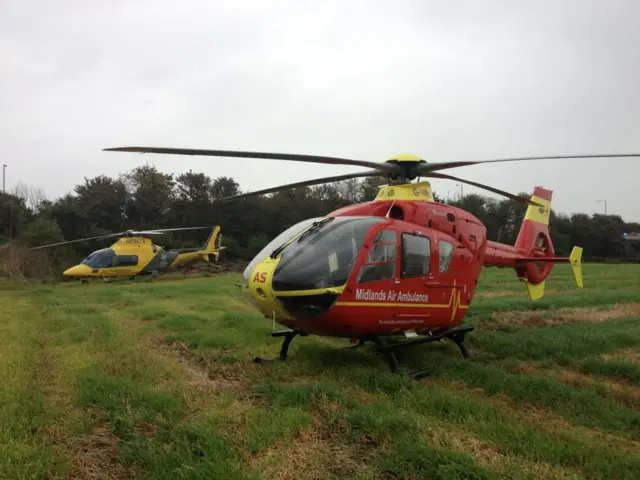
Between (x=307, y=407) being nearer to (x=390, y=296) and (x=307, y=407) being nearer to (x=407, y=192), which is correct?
(x=390, y=296)

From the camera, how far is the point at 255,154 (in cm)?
671

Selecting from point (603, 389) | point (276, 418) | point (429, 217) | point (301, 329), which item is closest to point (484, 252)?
point (429, 217)

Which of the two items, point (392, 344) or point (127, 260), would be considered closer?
point (392, 344)

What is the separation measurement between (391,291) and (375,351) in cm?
203

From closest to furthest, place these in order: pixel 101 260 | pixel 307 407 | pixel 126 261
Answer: pixel 307 407 → pixel 101 260 → pixel 126 261

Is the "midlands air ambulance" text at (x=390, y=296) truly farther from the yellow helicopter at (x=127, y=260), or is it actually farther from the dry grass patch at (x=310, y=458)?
the yellow helicopter at (x=127, y=260)

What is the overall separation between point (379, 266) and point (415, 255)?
825mm

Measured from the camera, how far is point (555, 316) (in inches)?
512

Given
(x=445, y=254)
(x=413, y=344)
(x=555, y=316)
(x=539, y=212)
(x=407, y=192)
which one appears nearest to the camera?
(x=413, y=344)

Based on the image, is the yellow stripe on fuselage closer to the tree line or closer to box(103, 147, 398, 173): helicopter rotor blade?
box(103, 147, 398, 173): helicopter rotor blade

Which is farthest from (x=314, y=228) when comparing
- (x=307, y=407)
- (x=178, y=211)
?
(x=178, y=211)

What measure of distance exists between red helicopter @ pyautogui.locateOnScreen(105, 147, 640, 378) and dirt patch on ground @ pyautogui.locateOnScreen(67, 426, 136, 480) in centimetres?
292

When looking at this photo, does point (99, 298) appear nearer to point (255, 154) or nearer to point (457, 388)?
point (255, 154)

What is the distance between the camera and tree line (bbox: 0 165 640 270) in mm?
39344
